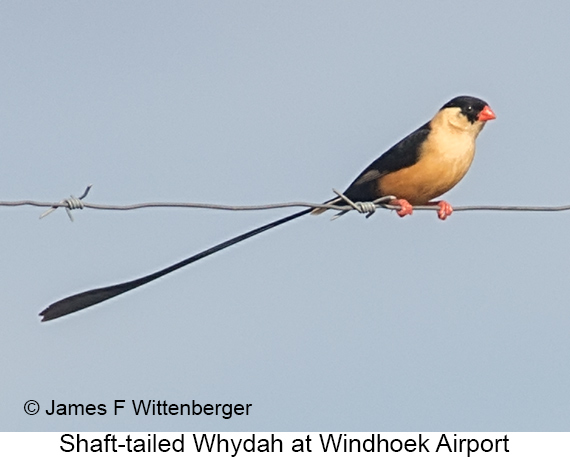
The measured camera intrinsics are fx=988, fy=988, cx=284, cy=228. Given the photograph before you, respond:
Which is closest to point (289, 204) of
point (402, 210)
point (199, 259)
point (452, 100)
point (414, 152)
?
point (199, 259)

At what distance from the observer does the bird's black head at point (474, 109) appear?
17.0ft

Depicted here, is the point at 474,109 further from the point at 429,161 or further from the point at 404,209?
the point at 404,209

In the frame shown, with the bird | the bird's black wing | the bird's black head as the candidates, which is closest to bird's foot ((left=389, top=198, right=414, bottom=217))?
the bird

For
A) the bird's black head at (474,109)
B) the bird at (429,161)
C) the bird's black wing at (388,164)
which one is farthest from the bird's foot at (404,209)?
the bird's black head at (474,109)

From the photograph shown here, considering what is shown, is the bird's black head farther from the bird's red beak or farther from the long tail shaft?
the long tail shaft

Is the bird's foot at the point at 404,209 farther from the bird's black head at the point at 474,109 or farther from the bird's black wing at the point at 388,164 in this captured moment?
the bird's black head at the point at 474,109

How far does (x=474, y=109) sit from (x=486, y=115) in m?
0.07

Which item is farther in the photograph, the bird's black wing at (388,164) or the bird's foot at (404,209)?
the bird's black wing at (388,164)

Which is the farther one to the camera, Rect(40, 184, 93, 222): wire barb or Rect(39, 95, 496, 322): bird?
Rect(39, 95, 496, 322): bird

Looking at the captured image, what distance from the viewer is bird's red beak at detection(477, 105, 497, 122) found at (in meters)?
5.17

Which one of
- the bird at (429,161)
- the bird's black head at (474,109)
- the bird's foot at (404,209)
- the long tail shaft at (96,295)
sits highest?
the bird's black head at (474,109)

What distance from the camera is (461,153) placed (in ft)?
16.6
